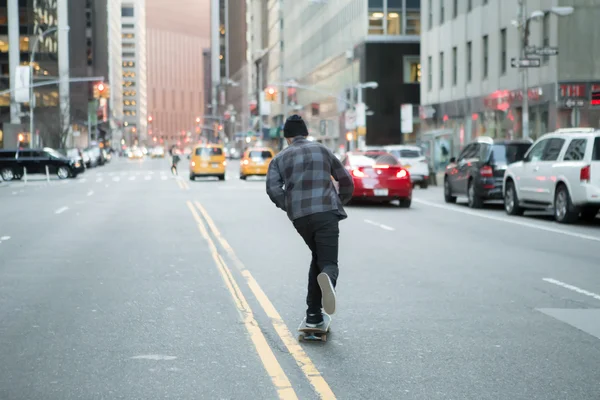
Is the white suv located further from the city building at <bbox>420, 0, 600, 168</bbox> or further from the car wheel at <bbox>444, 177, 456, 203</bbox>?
the car wheel at <bbox>444, 177, 456, 203</bbox>

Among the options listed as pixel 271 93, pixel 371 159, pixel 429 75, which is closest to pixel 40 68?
pixel 271 93

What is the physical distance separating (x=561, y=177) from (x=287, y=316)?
12526mm

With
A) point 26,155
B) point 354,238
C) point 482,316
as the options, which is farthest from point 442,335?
point 26,155

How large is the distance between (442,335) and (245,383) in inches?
88.2

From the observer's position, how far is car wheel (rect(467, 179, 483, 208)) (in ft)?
82.3

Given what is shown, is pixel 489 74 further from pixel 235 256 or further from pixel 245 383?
pixel 245 383

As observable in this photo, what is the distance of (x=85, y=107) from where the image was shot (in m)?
147

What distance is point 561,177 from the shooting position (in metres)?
19.9

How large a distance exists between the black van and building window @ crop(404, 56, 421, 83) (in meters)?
33.4

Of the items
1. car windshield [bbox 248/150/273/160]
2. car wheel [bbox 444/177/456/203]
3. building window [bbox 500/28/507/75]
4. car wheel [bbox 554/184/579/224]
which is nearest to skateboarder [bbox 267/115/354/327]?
car wheel [bbox 554/184/579/224]

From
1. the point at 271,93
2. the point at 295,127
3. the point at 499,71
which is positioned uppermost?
the point at 271,93

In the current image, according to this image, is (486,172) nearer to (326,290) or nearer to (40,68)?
(326,290)

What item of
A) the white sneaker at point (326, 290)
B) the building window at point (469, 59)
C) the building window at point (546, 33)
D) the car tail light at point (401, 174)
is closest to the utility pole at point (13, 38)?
the building window at point (469, 59)

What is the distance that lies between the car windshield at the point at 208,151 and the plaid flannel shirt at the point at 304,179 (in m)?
39.6
